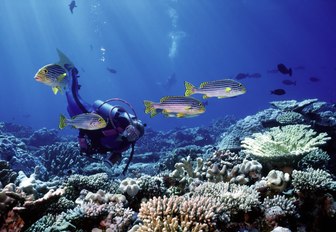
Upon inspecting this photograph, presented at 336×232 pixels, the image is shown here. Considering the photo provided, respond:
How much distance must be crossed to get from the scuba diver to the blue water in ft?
115

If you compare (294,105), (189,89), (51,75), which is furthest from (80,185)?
(294,105)

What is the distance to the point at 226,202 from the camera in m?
3.64

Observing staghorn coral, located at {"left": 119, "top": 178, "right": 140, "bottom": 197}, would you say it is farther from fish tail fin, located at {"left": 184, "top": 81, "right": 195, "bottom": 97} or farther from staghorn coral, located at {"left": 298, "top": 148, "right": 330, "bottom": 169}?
staghorn coral, located at {"left": 298, "top": 148, "right": 330, "bottom": 169}

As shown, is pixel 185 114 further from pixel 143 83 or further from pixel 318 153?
pixel 143 83

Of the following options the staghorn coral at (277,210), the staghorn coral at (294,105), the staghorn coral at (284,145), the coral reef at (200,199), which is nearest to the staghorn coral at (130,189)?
the coral reef at (200,199)

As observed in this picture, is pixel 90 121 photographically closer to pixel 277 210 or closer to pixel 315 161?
pixel 277 210

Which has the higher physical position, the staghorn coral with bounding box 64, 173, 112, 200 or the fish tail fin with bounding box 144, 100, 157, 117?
the fish tail fin with bounding box 144, 100, 157, 117

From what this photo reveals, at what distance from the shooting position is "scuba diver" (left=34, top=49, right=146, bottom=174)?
505cm

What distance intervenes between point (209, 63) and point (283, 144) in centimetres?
12092

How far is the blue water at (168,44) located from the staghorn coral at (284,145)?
33391 millimetres

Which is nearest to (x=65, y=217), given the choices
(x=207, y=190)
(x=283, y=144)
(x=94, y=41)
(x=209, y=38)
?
(x=207, y=190)

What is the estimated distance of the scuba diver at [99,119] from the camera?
5047 mm

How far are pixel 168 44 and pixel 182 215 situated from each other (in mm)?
118646

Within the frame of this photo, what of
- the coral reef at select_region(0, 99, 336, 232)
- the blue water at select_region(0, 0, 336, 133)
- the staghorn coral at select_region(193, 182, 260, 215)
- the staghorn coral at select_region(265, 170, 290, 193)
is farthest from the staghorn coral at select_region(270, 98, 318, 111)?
the blue water at select_region(0, 0, 336, 133)
